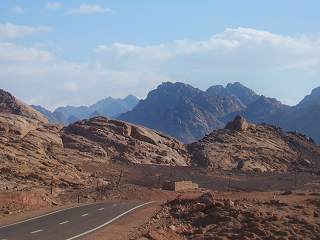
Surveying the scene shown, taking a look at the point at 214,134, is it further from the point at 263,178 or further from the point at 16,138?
the point at 16,138

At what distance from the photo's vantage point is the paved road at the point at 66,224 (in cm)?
2755

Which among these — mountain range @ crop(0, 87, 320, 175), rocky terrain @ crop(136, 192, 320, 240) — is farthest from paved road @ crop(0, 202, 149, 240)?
mountain range @ crop(0, 87, 320, 175)

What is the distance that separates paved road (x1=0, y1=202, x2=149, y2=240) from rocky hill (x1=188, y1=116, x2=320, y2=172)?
61.1m

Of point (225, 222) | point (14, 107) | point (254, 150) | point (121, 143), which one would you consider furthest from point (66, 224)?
point (14, 107)

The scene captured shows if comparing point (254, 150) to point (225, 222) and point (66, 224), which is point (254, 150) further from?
point (66, 224)

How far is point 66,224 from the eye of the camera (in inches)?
1249

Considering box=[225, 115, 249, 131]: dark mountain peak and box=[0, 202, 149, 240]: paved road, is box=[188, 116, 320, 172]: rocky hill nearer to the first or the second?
box=[225, 115, 249, 131]: dark mountain peak

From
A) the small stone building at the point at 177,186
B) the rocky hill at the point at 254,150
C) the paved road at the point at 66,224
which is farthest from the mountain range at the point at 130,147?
the paved road at the point at 66,224

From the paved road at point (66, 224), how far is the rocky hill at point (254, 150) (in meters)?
61.1

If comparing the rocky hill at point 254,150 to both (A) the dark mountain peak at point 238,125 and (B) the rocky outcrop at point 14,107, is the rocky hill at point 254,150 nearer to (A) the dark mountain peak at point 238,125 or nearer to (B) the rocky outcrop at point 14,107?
(A) the dark mountain peak at point 238,125

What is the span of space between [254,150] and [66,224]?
8070 centimetres

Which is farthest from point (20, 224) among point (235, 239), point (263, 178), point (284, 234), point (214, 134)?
point (214, 134)

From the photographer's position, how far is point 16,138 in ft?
272

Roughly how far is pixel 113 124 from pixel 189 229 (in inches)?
3038
